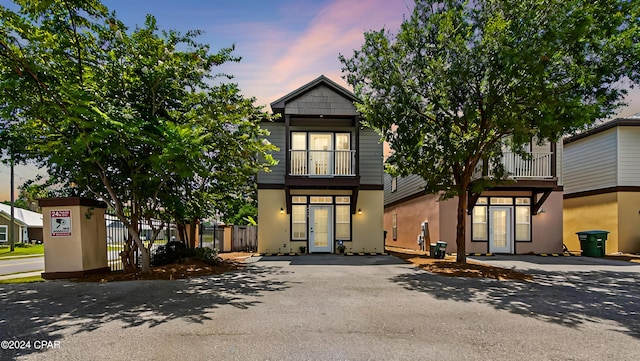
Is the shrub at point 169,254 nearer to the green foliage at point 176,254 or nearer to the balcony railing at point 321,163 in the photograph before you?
the green foliage at point 176,254

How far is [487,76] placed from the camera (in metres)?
9.03

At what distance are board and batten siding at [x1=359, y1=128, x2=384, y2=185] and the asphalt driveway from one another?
7.05 m

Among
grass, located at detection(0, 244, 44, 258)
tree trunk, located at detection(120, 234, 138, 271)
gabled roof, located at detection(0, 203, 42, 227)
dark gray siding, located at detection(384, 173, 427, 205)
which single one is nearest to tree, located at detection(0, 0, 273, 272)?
tree trunk, located at detection(120, 234, 138, 271)

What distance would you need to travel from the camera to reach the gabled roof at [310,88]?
47.5 feet

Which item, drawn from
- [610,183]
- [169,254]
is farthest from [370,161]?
[610,183]

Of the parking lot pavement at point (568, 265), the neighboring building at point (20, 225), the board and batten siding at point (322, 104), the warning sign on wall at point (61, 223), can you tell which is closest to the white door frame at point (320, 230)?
the board and batten siding at point (322, 104)

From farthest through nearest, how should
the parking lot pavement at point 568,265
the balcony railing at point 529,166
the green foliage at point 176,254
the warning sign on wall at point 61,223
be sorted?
the balcony railing at point 529,166
the green foliage at point 176,254
the parking lot pavement at point 568,265
the warning sign on wall at point 61,223

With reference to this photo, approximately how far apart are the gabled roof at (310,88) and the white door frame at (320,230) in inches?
187

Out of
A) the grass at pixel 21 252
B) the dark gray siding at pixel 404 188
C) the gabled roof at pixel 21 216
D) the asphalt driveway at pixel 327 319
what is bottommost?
the grass at pixel 21 252

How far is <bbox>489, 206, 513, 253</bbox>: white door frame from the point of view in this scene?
1550 cm

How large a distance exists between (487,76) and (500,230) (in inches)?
363

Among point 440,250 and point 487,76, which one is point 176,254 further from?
point 487,76

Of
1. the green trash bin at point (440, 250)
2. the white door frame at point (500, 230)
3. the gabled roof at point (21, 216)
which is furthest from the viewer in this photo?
the gabled roof at point (21, 216)

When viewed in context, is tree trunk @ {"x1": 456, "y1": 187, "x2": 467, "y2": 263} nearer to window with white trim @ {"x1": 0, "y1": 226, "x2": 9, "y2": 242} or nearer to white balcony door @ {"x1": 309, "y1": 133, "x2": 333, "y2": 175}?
white balcony door @ {"x1": 309, "y1": 133, "x2": 333, "y2": 175}
